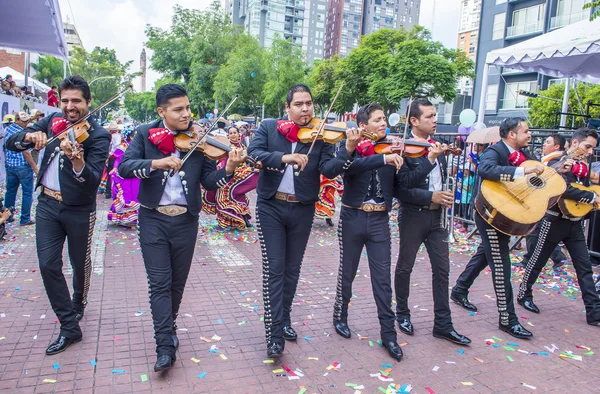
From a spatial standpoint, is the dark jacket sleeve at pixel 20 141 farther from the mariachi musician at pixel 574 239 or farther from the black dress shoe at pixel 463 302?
the mariachi musician at pixel 574 239

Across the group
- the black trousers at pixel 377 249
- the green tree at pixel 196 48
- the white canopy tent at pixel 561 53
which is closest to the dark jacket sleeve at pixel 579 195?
the black trousers at pixel 377 249

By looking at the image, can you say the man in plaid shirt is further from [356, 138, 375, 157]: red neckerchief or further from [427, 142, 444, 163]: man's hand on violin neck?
[427, 142, 444, 163]: man's hand on violin neck

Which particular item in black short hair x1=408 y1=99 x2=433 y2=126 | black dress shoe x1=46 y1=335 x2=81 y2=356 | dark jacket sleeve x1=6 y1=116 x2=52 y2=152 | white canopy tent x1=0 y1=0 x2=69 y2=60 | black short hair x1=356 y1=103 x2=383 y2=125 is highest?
white canopy tent x1=0 y1=0 x2=69 y2=60

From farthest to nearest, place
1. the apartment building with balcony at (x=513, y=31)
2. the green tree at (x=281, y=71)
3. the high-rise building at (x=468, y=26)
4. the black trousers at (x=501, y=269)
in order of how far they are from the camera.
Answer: the high-rise building at (x=468, y=26), the green tree at (x=281, y=71), the apartment building with balcony at (x=513, y=31), the black trousers at (x=501, y=269)

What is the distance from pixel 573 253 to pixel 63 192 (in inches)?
196

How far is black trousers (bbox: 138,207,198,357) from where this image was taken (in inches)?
141

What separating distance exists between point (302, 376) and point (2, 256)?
516 cm

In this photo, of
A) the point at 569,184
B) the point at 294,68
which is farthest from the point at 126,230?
the point at 294,68

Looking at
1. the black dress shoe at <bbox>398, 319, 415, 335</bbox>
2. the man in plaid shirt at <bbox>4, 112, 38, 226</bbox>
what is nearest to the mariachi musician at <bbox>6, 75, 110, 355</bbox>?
the black dress shoe at <bbox>398, 319, 415, 335</bbox>

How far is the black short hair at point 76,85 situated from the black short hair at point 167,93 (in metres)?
0.69

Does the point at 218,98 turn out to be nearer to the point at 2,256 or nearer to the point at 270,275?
the point at 2,256

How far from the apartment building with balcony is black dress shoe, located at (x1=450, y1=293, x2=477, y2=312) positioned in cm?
2918

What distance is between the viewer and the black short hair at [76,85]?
3869 mm

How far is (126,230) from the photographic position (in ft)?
29.4
